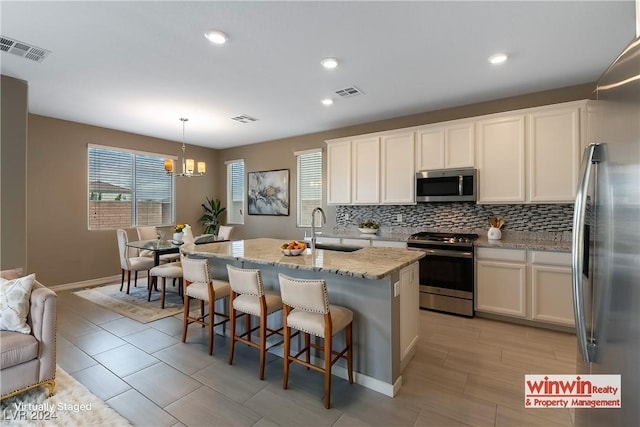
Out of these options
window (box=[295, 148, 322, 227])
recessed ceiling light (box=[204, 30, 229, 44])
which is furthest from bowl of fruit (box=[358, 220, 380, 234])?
recessed ceiling light (box=[204, 30, 229, 44])

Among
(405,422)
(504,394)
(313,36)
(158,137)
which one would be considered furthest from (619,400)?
(158,137)

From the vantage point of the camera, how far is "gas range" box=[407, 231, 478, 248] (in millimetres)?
3687

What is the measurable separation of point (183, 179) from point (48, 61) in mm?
3751

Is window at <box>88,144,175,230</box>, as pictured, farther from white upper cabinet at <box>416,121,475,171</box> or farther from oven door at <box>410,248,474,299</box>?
oven door at <box>410,248,474,299</box>

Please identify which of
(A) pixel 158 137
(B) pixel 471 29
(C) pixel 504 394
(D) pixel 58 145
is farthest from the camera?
(A) pixel 158 137

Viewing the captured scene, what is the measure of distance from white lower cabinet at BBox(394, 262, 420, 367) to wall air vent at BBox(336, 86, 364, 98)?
226 cm

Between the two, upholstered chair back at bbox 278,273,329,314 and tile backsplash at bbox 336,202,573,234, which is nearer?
upholstered chair back at bbox 278,273,329,314

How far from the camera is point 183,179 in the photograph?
6.59 metres

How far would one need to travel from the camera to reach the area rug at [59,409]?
73.0 inches

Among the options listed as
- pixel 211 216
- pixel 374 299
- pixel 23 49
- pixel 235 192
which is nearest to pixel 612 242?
pixel 374 299

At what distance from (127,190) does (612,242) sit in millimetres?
6696

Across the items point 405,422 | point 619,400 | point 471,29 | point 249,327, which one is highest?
point 471,29

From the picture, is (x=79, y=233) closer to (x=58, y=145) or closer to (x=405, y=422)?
(x=58, y=145)

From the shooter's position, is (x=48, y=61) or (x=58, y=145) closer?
(x=48, y=61)
